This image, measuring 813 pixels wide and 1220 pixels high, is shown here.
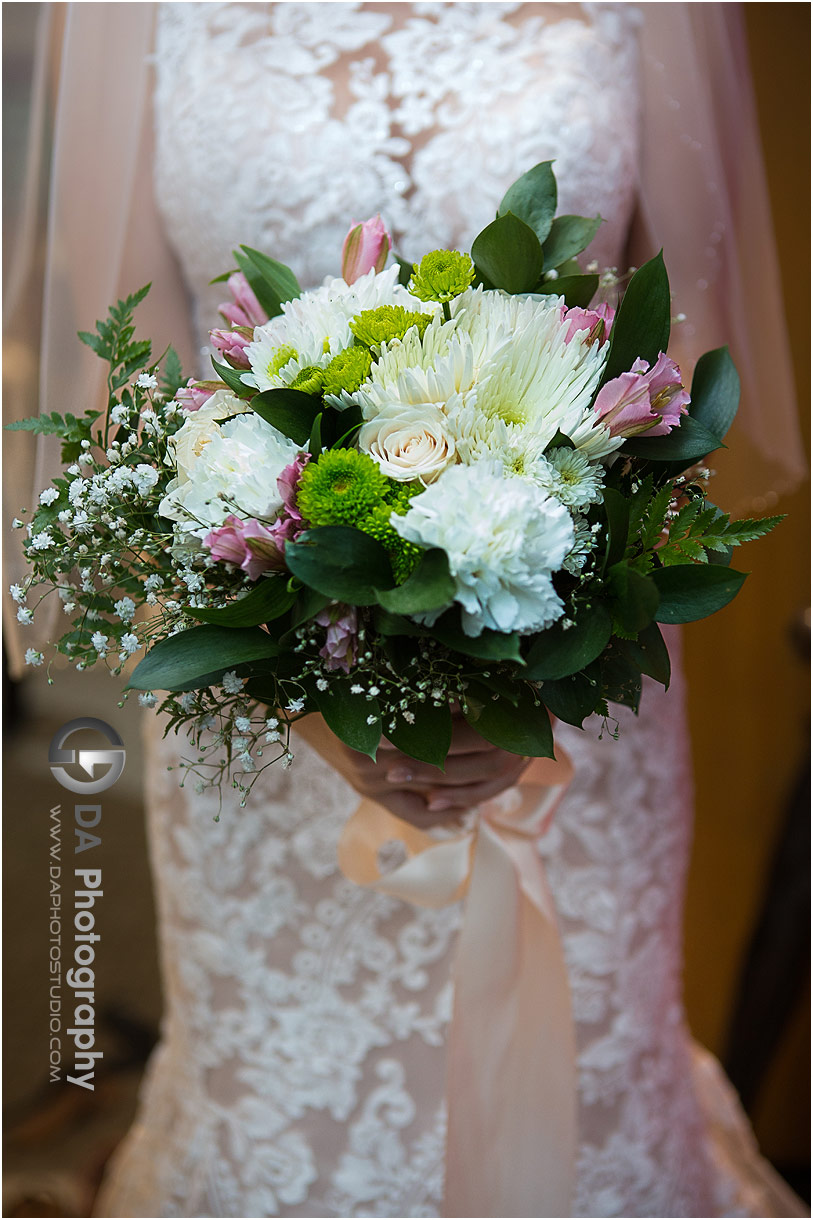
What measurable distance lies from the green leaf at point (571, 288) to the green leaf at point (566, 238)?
56 mm

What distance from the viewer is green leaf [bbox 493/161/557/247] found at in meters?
0.78

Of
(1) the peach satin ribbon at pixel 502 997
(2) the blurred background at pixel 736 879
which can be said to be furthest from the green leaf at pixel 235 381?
(2) the blurred background at pixel 736 879

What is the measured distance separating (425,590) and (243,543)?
0.42 feet

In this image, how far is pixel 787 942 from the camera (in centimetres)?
190

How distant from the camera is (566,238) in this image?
0.79 meters

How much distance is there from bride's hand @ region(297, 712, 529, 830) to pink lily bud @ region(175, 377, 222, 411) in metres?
0.28

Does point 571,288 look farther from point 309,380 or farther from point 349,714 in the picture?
point 349,714

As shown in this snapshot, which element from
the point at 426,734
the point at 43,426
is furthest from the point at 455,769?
the point at 43,426

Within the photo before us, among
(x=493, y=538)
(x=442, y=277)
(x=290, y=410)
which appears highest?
(x=442, y=277)

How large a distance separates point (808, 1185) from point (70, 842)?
5.76ft

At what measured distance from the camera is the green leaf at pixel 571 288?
28.7 inches

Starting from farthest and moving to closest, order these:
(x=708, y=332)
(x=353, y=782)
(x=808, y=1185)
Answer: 1. (x=808, y=1185)
2. (x=708, y=332)
3. (x=353, y=782)

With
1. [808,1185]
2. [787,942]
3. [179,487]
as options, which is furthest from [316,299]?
[808,1185]

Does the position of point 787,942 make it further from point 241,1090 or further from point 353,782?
point 353,782
